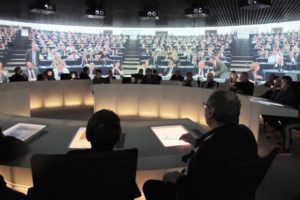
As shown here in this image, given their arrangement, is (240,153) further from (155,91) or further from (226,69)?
(226,69)

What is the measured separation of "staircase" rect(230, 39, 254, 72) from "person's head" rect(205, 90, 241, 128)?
910 cm

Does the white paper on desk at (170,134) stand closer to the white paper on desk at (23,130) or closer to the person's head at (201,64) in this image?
the white paper on desk at (23,130)

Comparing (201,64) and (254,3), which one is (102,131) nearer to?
(254,3)

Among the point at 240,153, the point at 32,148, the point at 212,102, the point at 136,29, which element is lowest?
the point at 32,148

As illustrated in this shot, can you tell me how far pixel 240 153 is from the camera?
1.53 m

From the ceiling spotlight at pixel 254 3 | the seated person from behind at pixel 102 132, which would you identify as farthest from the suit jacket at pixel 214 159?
the ceiling spotlight at pixel 254 3

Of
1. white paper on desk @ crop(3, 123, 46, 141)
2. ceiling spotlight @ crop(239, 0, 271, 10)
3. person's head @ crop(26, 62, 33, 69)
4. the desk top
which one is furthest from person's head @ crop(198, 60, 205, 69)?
white paper on desk @ crop(3, 123, 46, 141)

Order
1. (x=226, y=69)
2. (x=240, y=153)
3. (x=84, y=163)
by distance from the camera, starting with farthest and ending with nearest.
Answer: (x=226, y=69)
(x=240, y=153)
(x=84, y=163)

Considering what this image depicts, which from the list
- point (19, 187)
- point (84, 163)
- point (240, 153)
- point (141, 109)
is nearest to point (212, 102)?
point (240, 153)

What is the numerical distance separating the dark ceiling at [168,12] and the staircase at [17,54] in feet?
2.85

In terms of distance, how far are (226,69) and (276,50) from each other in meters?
1.78

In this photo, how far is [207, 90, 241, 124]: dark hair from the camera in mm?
1646

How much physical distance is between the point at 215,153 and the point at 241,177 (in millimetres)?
163

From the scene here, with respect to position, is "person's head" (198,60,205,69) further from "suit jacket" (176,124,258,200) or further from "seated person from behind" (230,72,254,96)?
"suit jacket" (176,124,258,200)
